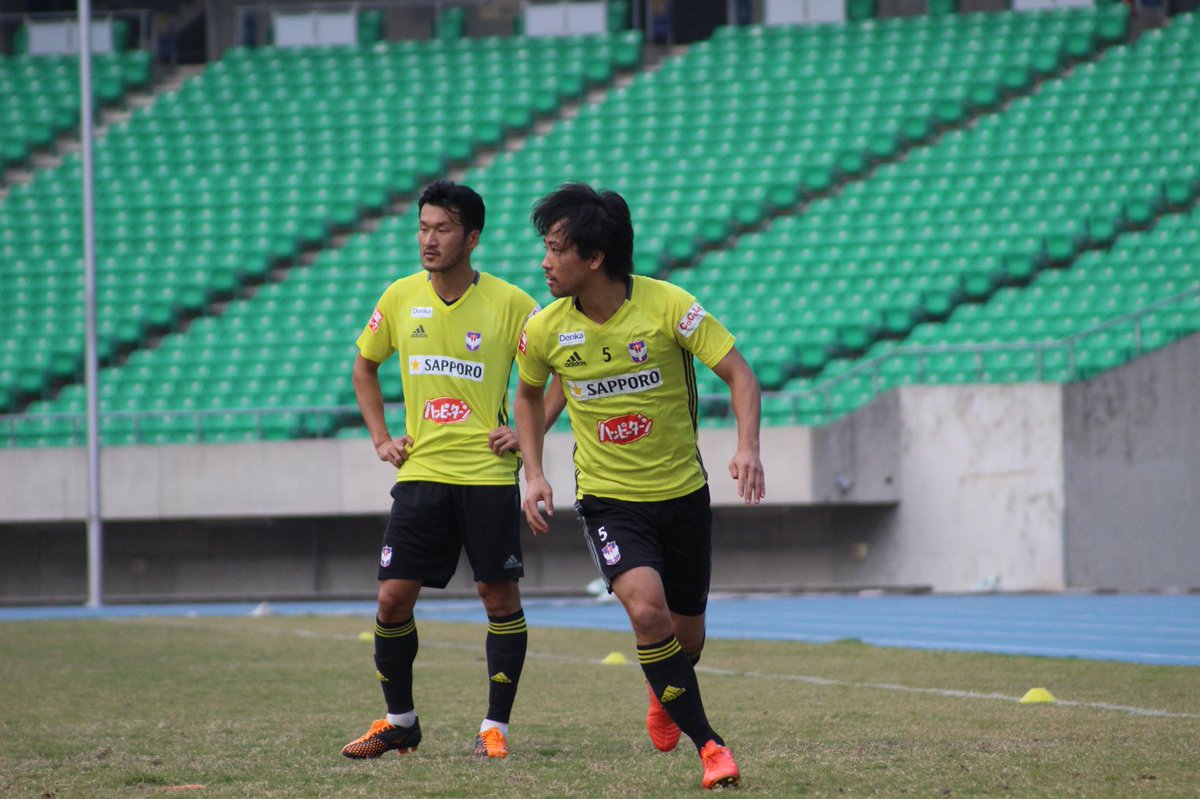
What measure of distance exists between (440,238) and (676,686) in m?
1.98

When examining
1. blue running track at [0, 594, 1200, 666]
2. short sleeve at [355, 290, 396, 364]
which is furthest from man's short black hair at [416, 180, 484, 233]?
blue running track at [0, 594, 1200, 666]

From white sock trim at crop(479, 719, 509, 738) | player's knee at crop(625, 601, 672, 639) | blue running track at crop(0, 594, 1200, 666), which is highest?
player's knee at crop(625, 601, 672, 639)

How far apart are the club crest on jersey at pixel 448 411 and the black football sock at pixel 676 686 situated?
132 centimetres

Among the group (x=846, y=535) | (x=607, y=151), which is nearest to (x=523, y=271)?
(x=607, y=151)

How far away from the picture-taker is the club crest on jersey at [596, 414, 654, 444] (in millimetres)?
5586

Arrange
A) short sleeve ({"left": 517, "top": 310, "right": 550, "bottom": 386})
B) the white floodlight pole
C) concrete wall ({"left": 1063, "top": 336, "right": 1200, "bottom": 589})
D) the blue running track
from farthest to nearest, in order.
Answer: the white floodlight pole < concrete wall ({"left": 1063, "top": 336, "right": 1200, "bottom": 589}) < the blue running track < short sleeve ({"left": 517, "top": 310, "right": 550, "bottom": 386})

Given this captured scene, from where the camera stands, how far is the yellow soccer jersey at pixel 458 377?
6227mm

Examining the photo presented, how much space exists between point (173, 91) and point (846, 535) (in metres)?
16.1

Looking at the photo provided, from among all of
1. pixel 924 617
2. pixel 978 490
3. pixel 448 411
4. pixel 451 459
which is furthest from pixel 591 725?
pixel 978 490

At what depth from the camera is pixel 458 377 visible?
6.28m

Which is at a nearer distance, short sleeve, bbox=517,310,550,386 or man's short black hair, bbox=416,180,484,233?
short sleeve, bbox=517,310,550,386

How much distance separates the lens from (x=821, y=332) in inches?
832

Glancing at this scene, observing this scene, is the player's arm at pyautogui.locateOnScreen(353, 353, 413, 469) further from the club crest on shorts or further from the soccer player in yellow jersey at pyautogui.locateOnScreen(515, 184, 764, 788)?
the club crest on shorts

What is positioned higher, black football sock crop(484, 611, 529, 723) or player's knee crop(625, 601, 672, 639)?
player's knee crop(625, 601, 672, 639)
